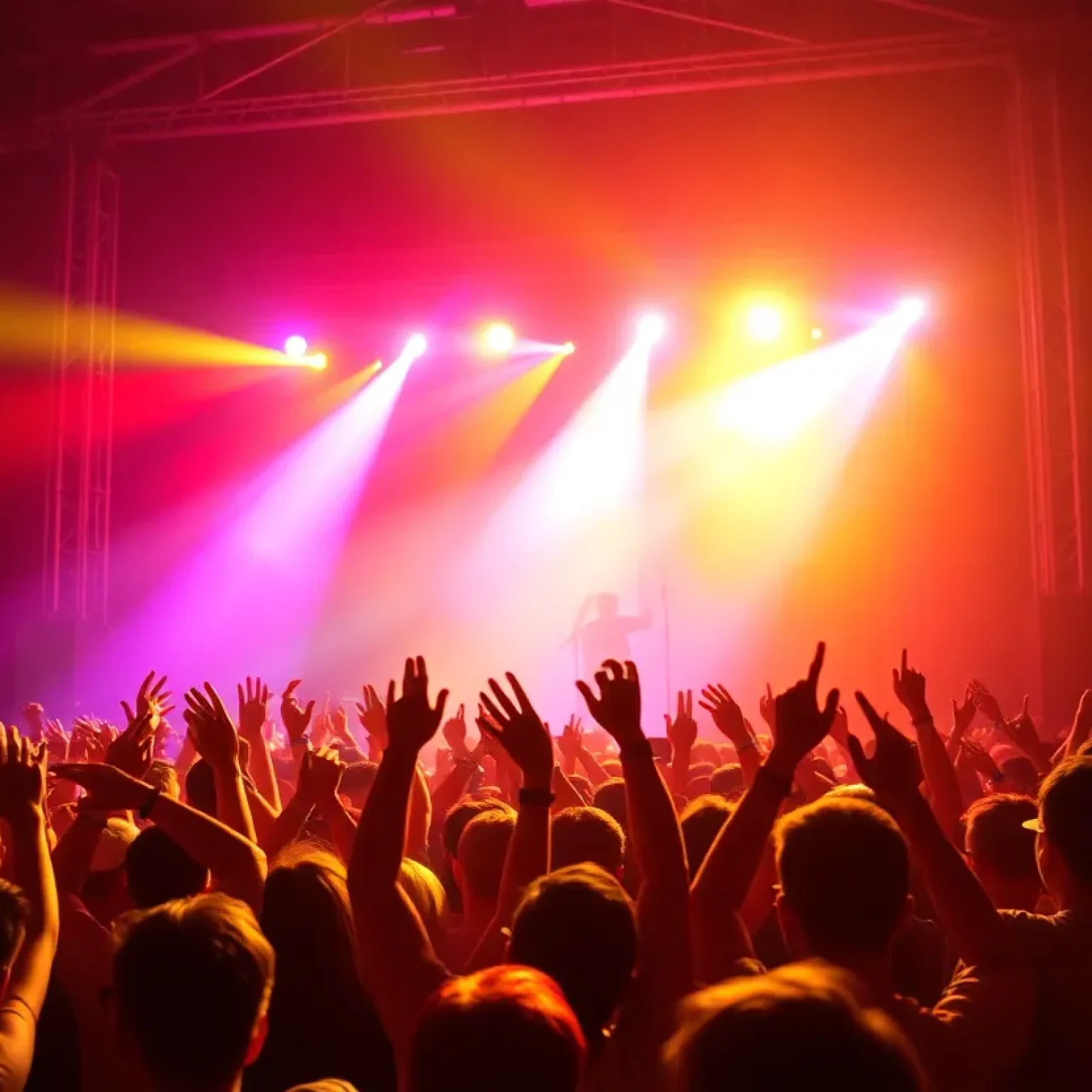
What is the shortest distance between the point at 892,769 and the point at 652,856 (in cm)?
52

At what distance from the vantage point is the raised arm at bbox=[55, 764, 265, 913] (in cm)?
259

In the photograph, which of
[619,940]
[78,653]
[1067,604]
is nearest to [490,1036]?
[619,940]

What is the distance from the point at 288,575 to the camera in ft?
52.4

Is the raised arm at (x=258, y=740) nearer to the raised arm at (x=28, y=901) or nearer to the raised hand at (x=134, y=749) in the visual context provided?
the raised hand at (x=134, y=749)

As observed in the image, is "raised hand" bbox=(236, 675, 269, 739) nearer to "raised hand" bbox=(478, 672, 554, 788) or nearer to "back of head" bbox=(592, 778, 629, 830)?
"back of head" bbox=(592, 778, 629, 830)

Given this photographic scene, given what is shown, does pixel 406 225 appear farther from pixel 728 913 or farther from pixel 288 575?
pixel 728 913

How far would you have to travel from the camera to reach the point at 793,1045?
107 centimetres

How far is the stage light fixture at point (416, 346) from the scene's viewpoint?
14.6 meters

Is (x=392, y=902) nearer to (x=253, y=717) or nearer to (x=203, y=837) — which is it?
(x=203, y=837)

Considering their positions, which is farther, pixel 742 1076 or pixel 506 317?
pixel 506 317

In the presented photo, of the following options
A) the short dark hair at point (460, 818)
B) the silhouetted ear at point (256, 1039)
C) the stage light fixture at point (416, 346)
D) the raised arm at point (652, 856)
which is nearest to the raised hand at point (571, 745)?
the short dark hair at point (460, 818)

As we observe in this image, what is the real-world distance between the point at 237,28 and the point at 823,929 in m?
11.8

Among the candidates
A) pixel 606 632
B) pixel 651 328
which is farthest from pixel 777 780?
pixel 651 328

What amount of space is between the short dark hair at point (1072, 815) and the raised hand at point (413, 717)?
4.34 feet
